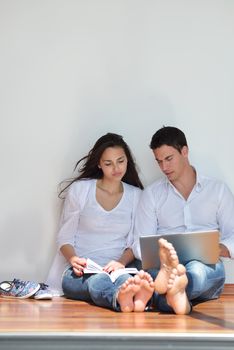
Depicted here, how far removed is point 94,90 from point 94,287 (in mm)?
1523

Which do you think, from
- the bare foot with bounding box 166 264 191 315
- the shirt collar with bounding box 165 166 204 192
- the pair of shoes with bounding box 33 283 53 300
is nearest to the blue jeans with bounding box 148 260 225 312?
the bare foot with bounding box 166 264 191 315

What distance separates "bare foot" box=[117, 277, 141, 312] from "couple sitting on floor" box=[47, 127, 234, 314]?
319mm

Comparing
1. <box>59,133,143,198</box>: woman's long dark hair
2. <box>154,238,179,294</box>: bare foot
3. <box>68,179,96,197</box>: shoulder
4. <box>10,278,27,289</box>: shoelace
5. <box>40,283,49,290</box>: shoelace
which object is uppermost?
<box>59,133,143,198</box>: woman's long dark hair

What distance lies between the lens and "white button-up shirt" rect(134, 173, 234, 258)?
425 centimetres

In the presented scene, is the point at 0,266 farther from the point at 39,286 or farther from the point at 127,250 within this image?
the point at 127,250

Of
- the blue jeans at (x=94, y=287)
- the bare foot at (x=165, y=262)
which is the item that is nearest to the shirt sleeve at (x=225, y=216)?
the blue jeans at (x=94, y=287)

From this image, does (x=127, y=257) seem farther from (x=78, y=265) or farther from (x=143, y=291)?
(x=143, y=291)

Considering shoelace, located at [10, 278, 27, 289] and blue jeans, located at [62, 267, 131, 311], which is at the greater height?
blue jeans, located at [62, 267, 131, 311]

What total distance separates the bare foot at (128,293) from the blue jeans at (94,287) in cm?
6

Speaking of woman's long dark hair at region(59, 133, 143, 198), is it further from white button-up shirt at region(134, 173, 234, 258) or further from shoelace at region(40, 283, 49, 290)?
shoelace at region(40, 283, 49, 290)

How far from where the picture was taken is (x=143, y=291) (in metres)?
3.43

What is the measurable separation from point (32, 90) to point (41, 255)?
3.70ft

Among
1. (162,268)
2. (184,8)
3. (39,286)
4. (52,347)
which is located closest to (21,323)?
(52,347)

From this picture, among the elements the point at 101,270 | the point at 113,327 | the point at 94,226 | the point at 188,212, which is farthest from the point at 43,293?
the point at 113,327
